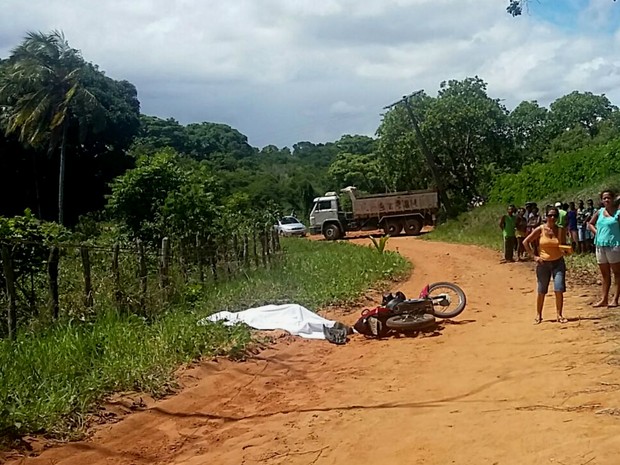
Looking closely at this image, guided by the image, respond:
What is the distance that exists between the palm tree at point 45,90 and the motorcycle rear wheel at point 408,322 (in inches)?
1034

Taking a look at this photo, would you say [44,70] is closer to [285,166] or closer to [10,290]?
[10,290]

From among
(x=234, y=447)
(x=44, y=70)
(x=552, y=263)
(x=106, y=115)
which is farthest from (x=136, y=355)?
(x=106, y=115)

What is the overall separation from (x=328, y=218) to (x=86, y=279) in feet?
89.7

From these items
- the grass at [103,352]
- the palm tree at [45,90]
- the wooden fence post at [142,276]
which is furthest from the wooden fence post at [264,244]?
the palm tree at [45,90]

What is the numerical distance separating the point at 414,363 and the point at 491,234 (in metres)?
20.3

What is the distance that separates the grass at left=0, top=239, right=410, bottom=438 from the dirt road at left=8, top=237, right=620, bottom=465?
0.41 meters

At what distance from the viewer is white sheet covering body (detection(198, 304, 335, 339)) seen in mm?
11036

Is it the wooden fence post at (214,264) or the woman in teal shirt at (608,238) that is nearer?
the woman in teal shirt at (608,238)

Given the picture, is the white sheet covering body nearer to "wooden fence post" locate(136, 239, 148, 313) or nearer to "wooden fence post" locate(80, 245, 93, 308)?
"wooden fence post" locate(136, 239, 148, 313)

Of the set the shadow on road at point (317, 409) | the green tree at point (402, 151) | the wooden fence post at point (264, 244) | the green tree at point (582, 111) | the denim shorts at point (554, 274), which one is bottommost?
the shadow on road at point (317, 409)

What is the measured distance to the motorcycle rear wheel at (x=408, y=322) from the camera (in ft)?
35.4

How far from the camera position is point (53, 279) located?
10195mm

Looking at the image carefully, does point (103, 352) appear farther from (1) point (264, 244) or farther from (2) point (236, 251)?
(1) point (264, 244)

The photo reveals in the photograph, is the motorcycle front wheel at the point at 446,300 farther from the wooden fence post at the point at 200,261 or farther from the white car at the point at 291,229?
the white car at the point at 291,229
